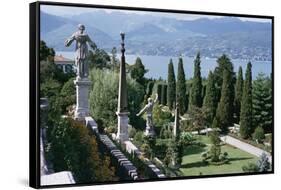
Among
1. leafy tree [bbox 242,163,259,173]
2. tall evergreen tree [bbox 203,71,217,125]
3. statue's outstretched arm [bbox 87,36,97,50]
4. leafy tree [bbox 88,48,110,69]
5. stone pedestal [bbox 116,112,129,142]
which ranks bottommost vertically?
leafy tree [bbox 242,163,259,173]

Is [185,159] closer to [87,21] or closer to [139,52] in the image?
[139,52]

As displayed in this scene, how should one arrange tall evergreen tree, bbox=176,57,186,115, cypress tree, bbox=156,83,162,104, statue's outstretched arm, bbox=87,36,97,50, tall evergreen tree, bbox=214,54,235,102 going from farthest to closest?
tall evergreen tree, bbox=214,54,235,102 < tall evergreen tree, bbox=176,57,186,115 < cypress tree, bbox=156,83,162,104 < statue's outstretched arm, bbox=87,36,97,50

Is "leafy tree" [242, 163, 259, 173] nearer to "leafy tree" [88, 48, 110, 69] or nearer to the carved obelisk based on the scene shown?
the carved obelisk

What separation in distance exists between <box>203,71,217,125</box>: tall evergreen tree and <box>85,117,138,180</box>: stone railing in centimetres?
100

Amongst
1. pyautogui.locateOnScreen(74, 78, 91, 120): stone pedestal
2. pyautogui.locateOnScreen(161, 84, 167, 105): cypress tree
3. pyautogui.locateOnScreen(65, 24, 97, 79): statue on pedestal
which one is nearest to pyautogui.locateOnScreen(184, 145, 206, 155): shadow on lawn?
pyautogui.locateOnScreen(161, 84, 167, 105): cypress tree

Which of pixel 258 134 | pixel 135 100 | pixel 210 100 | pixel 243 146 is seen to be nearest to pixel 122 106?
pixel 135 100

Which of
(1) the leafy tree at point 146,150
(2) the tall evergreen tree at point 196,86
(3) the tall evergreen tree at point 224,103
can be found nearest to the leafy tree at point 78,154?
(1) the leafy tree at point 146,150

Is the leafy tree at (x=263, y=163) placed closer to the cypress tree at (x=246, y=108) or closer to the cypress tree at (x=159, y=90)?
the cypress tree at (x=246, y=108)

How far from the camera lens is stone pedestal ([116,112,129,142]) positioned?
6961 mm

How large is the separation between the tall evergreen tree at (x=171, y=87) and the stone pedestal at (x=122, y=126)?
1.68 feet

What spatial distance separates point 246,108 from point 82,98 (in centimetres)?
188

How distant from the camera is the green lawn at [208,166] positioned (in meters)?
7.33

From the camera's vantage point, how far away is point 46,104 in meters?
6.54

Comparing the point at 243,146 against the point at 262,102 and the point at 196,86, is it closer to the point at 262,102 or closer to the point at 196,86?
the point at 262,102
